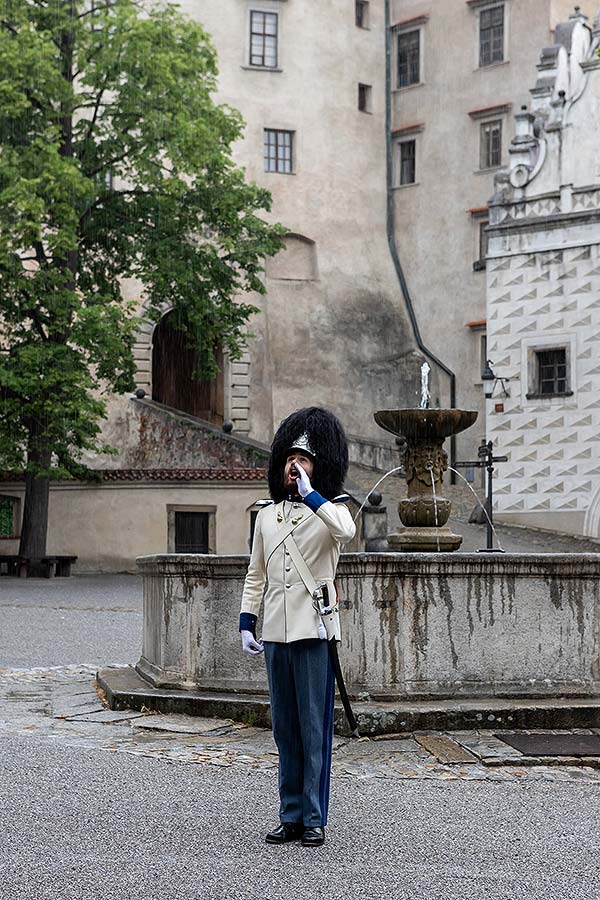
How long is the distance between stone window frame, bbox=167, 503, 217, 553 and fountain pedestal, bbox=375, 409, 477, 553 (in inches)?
730

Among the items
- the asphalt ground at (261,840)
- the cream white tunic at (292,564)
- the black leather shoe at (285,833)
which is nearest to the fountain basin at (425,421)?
the asphalt ground at (261,840)

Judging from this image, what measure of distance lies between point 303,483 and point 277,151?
3535 centimetres

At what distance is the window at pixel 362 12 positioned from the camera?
137 feet

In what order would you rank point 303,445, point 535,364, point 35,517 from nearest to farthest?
point 303,445 < point 35,517 < point 535,364

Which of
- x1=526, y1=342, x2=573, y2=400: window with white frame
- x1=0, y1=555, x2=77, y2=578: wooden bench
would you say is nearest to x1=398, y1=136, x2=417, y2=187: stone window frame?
x1=526, y1=342, x2=573, y2=400: window with white frame

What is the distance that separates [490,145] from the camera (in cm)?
3969

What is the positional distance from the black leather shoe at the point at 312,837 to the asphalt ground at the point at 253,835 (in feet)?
0.14

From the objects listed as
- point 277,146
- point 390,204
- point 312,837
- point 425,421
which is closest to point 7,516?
point 277,146

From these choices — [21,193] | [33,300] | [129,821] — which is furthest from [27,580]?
[129,821]

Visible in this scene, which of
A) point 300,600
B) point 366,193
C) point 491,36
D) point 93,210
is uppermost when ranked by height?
point 491,36

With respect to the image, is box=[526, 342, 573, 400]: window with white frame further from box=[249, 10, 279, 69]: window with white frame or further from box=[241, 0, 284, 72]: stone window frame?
box=[249, 10, 279, 69]: window with white frame

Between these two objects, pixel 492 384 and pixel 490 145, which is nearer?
pixel 492 384

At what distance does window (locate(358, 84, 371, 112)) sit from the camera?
41.8 metres

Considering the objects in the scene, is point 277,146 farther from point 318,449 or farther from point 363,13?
point 318,449
